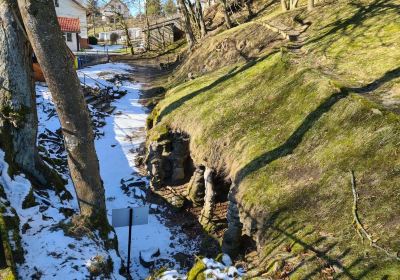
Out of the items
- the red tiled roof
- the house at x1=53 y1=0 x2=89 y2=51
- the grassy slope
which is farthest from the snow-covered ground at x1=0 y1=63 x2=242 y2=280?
the house at x1=53 y1=0 x2=89 y2=51

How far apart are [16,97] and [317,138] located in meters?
6.59

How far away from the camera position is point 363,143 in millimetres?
7488

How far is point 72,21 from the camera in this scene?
159 feet

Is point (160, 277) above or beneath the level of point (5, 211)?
beneath

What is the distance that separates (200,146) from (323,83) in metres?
3.94

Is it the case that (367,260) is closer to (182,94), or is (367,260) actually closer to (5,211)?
(5,211)

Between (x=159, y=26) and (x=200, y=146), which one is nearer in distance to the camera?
(x=200, y=146)

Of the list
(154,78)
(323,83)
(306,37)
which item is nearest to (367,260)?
(323,83)

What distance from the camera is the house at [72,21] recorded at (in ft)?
156

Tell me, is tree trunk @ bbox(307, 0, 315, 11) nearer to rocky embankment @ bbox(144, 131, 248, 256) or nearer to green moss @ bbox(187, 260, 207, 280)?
rocky embankment @ bbox(144, 131, 248, 256)

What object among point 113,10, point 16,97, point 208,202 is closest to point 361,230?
point 208,202

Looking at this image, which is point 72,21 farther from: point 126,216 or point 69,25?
point 126,216

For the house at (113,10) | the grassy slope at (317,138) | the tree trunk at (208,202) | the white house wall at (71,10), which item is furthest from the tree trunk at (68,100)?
the white house wall at (71,10)

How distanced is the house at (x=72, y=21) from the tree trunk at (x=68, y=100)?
1682 inches
